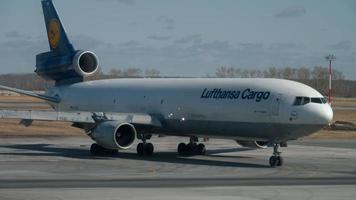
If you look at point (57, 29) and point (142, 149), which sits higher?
point (57, 29)

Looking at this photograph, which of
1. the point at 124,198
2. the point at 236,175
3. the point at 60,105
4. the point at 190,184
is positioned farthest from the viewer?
the point at 60,105

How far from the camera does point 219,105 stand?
112 ft

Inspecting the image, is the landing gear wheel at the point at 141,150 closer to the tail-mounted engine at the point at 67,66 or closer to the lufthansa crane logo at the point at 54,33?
A: the tail-mounted engine at the point at 67,66

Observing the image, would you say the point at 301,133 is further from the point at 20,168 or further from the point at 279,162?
the point at 20,168

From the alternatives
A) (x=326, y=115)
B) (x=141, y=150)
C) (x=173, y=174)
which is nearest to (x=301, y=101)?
(x=326, y=115)

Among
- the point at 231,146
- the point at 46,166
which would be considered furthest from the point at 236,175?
the point at 231,146

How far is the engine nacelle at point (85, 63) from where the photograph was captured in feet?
139

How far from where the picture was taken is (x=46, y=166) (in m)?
29.2

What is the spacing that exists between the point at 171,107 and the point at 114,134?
3.59 meters

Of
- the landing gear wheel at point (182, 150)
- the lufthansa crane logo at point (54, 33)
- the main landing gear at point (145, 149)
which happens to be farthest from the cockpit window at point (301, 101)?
the lufthansa crane logo at point (54, 33)

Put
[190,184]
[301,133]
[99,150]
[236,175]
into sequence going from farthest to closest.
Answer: [99,150] < [301,133] < [236,175] < [190,184]

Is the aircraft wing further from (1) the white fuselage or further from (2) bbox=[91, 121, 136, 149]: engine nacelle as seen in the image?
(1) the white fuselage

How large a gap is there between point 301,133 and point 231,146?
13.4 metres

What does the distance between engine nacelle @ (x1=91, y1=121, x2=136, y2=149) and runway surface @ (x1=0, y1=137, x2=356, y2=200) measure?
2.32 ft
